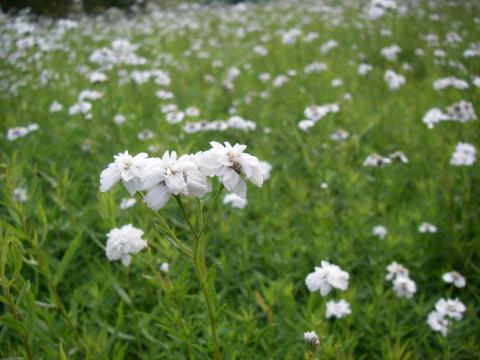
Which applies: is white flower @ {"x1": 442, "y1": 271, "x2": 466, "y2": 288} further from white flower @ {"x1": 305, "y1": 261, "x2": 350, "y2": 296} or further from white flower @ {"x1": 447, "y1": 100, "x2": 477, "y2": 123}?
white flower @ {"x1": 447, "y1": 100, "x2": 477, "y2": 123}

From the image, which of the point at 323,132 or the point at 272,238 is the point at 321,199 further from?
the point at 323,132

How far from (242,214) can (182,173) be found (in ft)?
6.37

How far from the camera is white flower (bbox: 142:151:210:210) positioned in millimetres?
1058

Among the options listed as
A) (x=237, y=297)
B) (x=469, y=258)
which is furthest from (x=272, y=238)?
(x=469, y=258)

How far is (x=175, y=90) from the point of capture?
17.6 ft

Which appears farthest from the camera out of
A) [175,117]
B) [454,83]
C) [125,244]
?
[175,117]

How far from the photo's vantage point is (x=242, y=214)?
3.00m

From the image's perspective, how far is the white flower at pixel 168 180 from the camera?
106cm

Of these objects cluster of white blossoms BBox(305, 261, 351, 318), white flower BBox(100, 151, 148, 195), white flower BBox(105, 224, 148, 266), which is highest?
white flower BBox(100, 151, 148, 195)

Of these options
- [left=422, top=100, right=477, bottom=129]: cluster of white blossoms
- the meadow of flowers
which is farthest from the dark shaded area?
[left=422, top=100, right=477, bottom=129]: cluster of white blossoms

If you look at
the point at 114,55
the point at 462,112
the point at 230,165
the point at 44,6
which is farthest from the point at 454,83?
the point at 44,6

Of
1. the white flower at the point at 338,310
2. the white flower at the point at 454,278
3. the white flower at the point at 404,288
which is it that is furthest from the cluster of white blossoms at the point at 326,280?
the white flower at the point at 454,278

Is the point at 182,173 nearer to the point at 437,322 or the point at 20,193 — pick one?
the point at 437,322

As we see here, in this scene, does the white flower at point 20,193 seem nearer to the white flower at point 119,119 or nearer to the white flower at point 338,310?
the white flower at point 119,119
